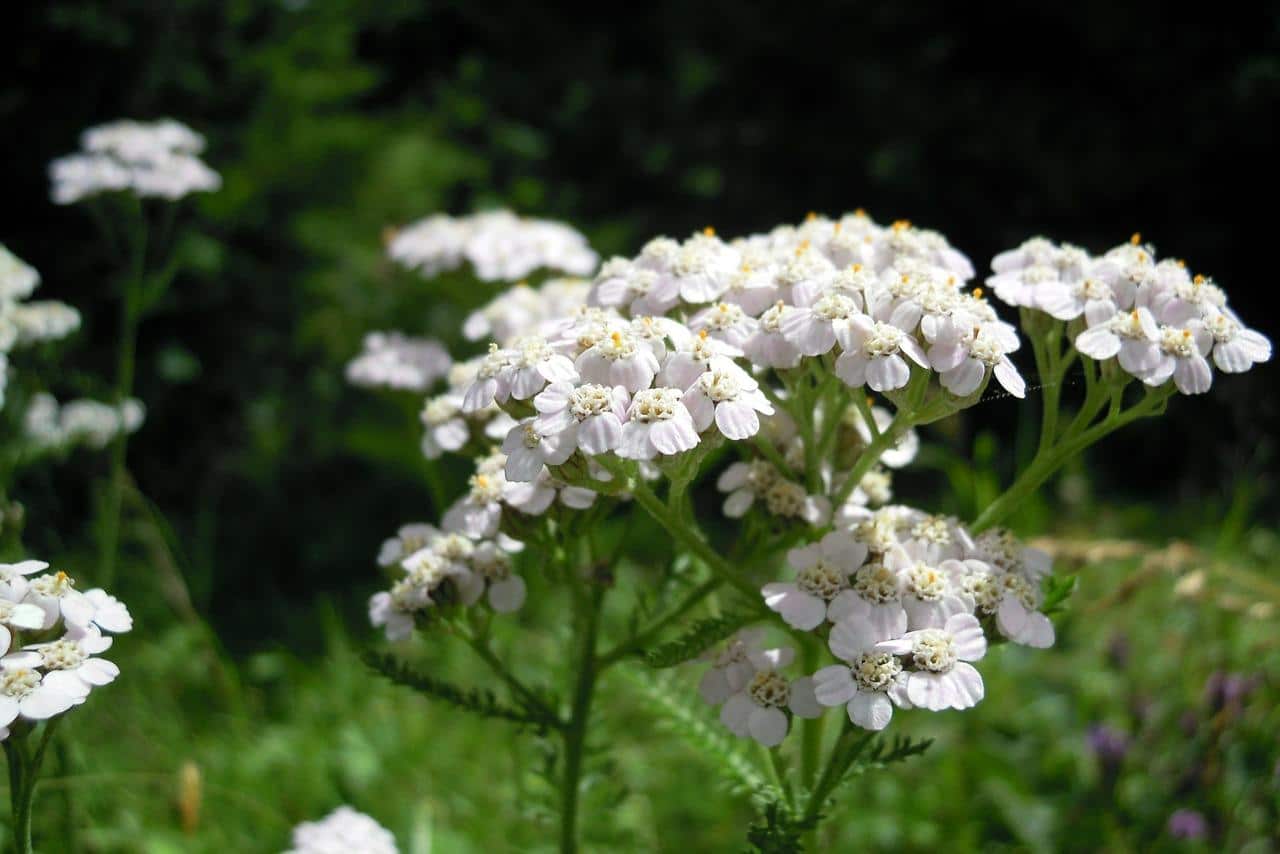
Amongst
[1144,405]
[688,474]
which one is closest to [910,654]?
[688,474]

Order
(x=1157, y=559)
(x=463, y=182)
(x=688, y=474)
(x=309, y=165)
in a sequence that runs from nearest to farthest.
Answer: (x=688, y=474) < (x=1157, y=559) < (x=309, y=165) < (x=463, y=182)

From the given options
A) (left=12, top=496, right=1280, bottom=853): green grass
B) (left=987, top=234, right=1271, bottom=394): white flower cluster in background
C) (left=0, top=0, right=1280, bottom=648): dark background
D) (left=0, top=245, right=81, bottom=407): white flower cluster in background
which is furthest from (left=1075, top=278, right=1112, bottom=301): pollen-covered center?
(left=0, top=0, right=1280, bottom=648): dark background

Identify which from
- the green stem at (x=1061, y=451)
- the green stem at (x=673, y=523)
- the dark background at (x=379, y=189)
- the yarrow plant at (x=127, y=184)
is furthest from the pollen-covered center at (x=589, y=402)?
the dark background at (x=379, y=189)

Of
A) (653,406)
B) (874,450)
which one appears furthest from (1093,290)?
(653,406)

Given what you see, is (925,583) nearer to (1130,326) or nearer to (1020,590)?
(1020,590)

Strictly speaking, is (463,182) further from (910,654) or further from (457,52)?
(910,654)

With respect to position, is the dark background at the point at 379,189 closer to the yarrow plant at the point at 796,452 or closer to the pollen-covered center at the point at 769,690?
the yarrow plant at the point at 796,452

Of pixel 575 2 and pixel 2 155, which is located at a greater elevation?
pixel 575 2
